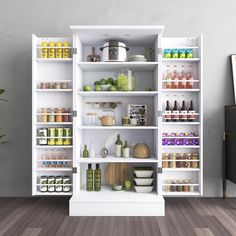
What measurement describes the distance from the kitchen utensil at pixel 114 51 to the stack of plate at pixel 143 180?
4.30 ft

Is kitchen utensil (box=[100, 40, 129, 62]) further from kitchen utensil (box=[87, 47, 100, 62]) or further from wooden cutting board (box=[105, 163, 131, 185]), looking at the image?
wooden cutting board (box=[105, 163, 131, 185])

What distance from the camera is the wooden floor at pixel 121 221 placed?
298 centimetres

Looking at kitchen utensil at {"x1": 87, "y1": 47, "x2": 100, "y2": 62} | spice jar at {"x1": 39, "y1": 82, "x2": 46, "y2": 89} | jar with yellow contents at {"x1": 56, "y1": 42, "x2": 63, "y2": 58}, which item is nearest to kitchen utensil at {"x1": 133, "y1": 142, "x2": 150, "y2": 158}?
kitchen utensil at {"x1": 87, "y1": 47, "x2": 100, "y2": 62}

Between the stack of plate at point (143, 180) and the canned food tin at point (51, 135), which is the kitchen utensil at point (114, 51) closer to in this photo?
the canned food tin at point (51, 135)

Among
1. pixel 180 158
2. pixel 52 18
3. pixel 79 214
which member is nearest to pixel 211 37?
pixel 180 158

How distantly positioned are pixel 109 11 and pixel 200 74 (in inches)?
57.2

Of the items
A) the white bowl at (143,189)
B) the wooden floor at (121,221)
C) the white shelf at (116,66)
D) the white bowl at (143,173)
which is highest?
the white shelf at (116,66)

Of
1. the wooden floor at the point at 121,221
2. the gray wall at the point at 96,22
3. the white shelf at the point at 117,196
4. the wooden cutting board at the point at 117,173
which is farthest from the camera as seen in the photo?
the gray wall at the point at 96,22

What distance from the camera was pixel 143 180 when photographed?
3.71 m

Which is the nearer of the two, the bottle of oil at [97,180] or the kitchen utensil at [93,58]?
the bottle of oil at [97,180]

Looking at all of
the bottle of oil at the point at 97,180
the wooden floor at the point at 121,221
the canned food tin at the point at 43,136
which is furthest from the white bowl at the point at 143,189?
the canned food tin at the point at 43,136

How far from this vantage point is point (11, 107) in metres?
4.20

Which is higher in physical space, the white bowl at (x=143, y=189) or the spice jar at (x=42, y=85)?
the spice jar at (x=42, y=85)

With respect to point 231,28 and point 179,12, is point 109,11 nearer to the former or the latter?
point 179,12
